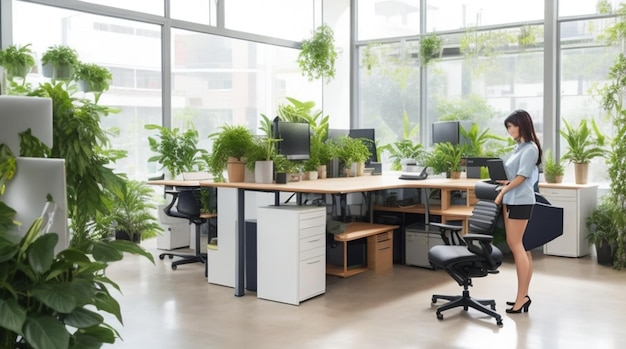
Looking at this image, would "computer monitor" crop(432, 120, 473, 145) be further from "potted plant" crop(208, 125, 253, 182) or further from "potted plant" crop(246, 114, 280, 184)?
"potted plant" crop(208, 125, 253, 182)

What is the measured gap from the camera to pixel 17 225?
1.83 m

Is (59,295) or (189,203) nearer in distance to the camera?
(59,295)

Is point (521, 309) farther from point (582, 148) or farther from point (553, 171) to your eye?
point (582, 148)

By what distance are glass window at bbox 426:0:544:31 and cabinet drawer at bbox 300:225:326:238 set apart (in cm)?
463

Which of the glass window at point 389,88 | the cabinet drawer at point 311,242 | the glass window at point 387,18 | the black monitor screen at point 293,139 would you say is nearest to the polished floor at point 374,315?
→ the cabinet drawer at point 311,242

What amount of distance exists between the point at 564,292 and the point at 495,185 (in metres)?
1.23

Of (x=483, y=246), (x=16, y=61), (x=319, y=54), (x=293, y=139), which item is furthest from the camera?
(x=319, y=54)

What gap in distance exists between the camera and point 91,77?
655 centimetres

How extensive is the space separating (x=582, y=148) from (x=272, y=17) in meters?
4.67

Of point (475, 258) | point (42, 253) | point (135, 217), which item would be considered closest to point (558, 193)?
point (475, 258)

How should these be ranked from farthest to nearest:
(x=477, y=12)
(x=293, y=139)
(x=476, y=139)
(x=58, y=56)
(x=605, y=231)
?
(x=477, y=12), (x=476, y=139), (x=605, y=231), (x=58, y=56), (x=293, y=139)

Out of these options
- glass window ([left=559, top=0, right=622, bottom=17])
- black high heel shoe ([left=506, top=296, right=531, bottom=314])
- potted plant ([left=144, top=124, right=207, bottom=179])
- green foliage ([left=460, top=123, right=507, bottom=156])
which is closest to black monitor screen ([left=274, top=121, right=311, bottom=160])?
potted plant ([left=144, top=124, right=207, bottom=179])

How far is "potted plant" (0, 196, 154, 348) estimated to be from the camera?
5.55 feet

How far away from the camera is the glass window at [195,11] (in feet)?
25.3
